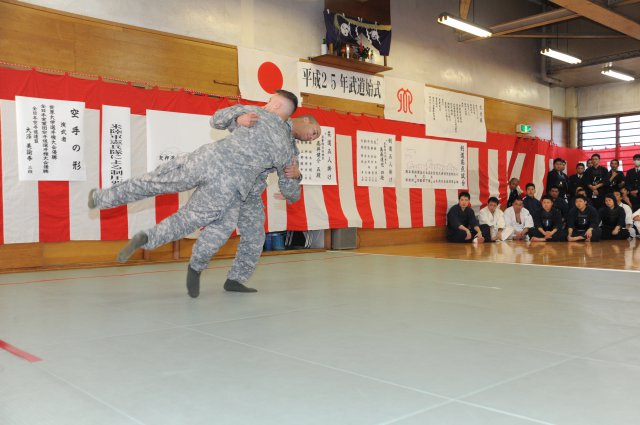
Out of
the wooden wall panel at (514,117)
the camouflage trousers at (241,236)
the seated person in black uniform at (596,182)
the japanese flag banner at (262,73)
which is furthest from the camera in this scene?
the seated person in black uniform at (596,182)

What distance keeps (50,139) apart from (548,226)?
7349 mm

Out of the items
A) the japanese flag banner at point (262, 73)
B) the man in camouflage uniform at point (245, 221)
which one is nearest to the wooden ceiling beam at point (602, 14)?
the japanese flag banner at point (262, 73)

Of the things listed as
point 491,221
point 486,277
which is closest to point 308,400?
point 486,277

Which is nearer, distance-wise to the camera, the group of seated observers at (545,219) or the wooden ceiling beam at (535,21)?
the wooden ceiling beam at (535,21)

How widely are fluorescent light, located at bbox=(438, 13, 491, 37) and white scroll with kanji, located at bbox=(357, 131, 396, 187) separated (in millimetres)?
1753

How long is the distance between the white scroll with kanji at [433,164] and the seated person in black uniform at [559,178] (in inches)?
99.9

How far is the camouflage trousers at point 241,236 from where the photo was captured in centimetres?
324

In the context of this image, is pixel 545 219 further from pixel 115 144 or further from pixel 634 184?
pixel 115 144

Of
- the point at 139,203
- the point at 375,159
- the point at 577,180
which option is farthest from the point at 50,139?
the point at 577,180

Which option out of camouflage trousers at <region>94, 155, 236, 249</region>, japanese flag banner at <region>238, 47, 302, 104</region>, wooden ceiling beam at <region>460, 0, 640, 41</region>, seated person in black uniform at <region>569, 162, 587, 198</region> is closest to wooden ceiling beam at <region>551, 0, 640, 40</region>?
wooden ceiling beam at <region>460, 0, 640, 41</region>

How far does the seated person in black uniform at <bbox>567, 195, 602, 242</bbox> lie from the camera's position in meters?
8.50

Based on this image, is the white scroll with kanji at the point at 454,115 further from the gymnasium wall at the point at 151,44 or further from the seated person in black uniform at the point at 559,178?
the seated person in black uniform at the point at 559,178

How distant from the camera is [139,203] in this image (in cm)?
561

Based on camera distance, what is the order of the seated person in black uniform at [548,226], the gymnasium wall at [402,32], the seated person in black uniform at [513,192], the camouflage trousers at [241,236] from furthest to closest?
the seated person in black uniform at [513,192]
the seated person in black uniform at [548,226]
the gymnasium wall at [402,32]
the camouflage trousers at [241,236]
